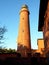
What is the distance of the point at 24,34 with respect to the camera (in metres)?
53.0

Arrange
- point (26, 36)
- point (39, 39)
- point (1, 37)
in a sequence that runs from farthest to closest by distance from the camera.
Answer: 1. point (26, 36)
2. point (39, 39)
3. point (1, 37)

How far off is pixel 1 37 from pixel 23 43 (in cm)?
2030

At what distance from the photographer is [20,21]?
5603 cm

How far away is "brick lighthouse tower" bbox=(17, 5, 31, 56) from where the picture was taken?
2015 inches

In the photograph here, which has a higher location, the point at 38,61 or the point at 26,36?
the point at 26,36

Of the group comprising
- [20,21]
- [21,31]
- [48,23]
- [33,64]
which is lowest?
[33,64]

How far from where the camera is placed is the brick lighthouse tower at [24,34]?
5119 cm

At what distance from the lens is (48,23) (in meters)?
15.7

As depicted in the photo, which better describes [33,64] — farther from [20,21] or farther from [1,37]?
[20,21]

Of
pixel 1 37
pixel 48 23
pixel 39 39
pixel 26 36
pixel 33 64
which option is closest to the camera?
pixel 48 23

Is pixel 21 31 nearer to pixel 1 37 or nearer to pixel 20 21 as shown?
pixel 20 21

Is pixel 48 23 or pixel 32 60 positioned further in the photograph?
pixel 32 60

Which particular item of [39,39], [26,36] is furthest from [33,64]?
[26,36]

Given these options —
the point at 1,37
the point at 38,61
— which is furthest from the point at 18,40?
the point at 38,61
